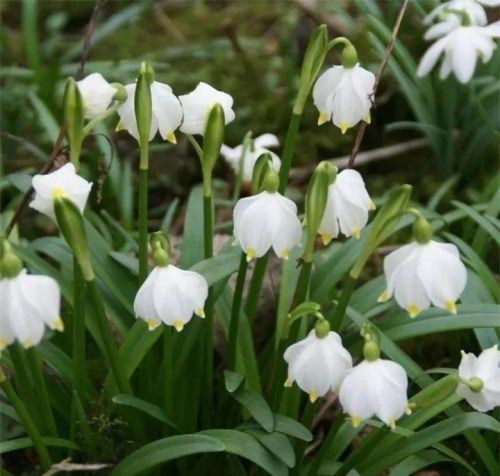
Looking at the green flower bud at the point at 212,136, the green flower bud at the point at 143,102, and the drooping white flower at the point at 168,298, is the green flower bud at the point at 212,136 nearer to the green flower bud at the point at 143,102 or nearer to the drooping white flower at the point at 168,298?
the green flower bud at the point at 143,102

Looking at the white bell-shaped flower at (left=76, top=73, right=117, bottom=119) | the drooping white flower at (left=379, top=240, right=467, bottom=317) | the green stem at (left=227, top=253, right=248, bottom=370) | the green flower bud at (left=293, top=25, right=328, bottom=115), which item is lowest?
the green stem at (left=227, top=253, right=248, bottom=370)

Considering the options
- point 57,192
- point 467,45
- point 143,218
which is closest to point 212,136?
point 143,218

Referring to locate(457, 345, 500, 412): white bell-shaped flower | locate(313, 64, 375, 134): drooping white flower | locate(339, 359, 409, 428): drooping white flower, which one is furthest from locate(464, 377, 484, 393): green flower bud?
locate(313, 64, 375, 134): drooping white flower

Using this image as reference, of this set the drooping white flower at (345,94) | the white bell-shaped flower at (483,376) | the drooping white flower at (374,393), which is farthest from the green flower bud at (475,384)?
the drooping white flower at (345,94)

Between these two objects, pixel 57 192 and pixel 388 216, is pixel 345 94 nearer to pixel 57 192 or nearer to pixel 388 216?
pixel 388 216

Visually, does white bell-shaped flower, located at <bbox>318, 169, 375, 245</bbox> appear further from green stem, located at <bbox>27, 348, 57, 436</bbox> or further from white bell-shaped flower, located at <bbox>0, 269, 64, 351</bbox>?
green stem, located at <bbox>27, 348, 57, 436</bbox>
